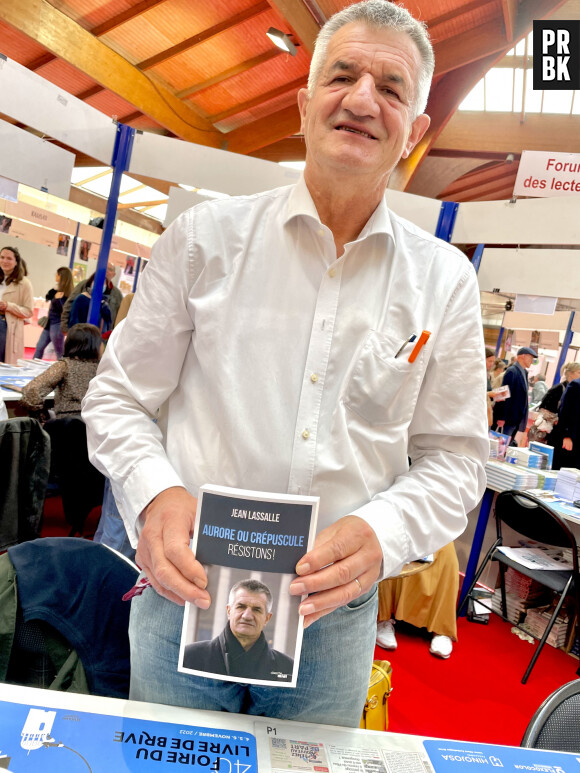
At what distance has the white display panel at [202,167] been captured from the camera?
3674 mm

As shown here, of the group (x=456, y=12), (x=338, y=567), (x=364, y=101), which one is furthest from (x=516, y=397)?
(x=338, y=567)

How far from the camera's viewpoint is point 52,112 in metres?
3.22

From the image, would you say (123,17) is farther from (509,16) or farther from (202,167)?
(509,16)

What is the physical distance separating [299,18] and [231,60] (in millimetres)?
1549

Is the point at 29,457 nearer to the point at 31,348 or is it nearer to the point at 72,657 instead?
the point at 72,657

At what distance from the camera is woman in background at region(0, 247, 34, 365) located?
188 inches

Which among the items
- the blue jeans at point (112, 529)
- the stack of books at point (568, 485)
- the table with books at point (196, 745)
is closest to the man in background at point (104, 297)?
the blue jeans at point (112, 529)

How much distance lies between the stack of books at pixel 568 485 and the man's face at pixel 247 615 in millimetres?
3722

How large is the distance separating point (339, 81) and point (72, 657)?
1.24 meters

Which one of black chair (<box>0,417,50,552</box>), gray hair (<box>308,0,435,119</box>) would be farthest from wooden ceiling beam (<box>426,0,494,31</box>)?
gray hair (<box>308,0,435,119</box>)

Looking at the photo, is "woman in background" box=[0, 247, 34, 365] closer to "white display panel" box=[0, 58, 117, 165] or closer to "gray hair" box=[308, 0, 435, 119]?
"white display panel" box=[0, 58, 117, 165]

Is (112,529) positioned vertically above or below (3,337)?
below

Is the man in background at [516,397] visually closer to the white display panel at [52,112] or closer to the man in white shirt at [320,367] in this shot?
the white display panel at [52,112]

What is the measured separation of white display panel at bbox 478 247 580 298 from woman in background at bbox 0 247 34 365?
360cm
